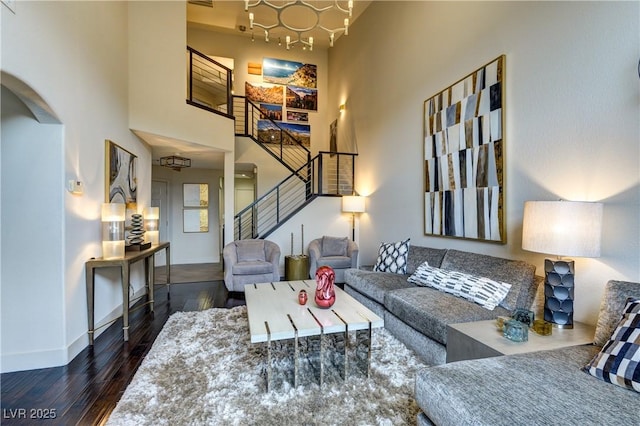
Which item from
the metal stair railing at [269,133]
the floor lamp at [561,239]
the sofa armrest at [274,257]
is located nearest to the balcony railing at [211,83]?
the metal stair railing at [269,133]

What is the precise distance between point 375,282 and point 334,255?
207 cm

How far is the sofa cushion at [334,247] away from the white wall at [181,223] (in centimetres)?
338

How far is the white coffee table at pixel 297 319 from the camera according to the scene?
1.86 m

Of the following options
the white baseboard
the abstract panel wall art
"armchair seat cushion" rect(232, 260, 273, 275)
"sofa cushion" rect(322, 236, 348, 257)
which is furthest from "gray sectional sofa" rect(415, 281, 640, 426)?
"sofa cushion" rect(322, 236, 348, 257)

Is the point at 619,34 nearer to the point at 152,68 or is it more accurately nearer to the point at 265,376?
the point at 265,376

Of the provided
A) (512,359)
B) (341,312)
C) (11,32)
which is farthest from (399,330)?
(11,32)

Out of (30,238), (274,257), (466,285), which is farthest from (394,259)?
(30,238)

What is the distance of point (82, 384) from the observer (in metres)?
2.03

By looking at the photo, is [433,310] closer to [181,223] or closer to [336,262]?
[336,262]

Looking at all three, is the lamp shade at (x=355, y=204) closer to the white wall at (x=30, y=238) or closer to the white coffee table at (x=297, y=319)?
the white coffee table at (x=297, y=319)

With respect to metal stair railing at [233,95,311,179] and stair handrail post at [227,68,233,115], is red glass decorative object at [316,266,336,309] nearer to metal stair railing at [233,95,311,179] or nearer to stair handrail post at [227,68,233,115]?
stair handrail post at [227,68,233,115]

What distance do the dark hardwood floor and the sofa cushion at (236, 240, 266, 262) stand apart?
5.60 feet

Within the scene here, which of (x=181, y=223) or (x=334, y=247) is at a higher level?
(x=181, y=223)

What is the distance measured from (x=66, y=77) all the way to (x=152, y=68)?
1.83 meters
